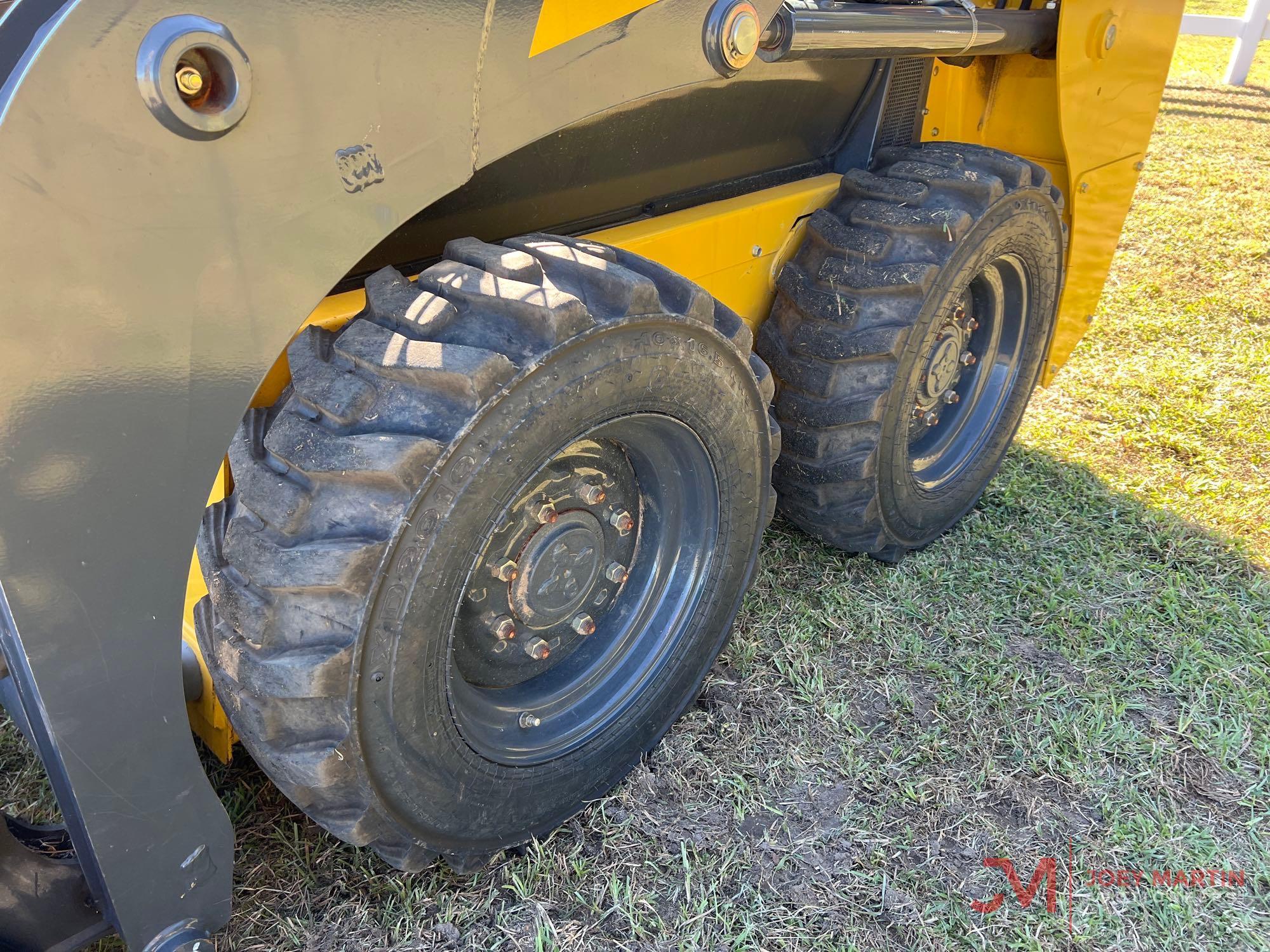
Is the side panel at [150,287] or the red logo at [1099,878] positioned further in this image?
the red logo at [1099,878]

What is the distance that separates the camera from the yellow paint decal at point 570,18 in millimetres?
1452

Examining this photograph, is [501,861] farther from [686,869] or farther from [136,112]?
[136,112]

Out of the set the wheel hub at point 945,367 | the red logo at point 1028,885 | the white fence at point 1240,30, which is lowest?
the red logo at point 1028,885

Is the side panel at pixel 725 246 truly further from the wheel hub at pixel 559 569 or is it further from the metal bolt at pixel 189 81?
the metal bolt at pixel 189 81

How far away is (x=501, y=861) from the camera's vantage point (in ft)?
6.70

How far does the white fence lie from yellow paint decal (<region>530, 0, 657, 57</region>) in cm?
1157

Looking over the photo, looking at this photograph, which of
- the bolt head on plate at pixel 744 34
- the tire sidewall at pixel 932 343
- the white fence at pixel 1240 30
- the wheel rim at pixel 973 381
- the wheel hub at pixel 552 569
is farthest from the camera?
the white fence at pixel 1240 30

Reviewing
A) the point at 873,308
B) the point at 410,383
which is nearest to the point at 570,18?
the point at 410,383

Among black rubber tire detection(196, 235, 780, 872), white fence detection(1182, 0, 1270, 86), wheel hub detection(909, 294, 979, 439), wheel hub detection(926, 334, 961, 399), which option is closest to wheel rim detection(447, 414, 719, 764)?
black rubber tire detection(196, 235, 780, 872)

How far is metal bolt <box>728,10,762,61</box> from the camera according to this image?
5.79ft

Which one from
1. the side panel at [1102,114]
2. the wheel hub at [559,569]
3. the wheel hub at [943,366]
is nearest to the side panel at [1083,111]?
the side panel at [1102,114]

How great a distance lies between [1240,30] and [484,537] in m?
12.5

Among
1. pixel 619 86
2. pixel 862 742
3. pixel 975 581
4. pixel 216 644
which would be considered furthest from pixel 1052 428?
pixel 216 644

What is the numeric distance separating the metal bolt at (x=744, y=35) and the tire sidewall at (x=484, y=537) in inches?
20.7
